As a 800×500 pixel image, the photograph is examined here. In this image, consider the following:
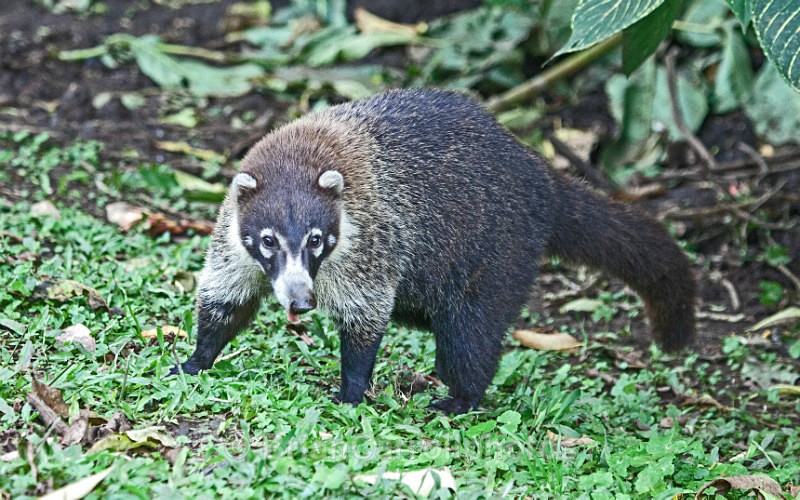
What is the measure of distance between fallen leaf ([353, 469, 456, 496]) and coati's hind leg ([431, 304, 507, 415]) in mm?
1117

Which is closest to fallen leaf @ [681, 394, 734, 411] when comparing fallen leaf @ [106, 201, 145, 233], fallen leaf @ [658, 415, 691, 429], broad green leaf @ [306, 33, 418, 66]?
fallen leaf @ [658, 415, 691, 429]

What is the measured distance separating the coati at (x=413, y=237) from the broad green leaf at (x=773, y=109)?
100 inches

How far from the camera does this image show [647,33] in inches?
197

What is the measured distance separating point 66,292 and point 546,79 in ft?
16.3

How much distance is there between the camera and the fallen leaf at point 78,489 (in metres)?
3.23

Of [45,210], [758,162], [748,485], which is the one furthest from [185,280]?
[758,162]

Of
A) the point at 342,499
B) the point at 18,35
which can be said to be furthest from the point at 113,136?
the point at 342,499

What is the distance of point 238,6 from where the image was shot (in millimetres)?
9930

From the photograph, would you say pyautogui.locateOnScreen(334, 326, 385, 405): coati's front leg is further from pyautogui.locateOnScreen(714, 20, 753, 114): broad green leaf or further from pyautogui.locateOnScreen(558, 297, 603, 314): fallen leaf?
pyautogui.locateOnScreen(714, 20, 753, 114): broad green leaf

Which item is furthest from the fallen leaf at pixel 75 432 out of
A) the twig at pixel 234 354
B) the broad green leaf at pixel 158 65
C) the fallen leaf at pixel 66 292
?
the broad green leaf at pixel 158 65

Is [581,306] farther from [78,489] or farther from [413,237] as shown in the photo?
[78,489]

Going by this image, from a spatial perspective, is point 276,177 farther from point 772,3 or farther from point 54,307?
point 772,3

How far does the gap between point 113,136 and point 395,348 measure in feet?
10.9

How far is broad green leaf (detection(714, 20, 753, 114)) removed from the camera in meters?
8.03
